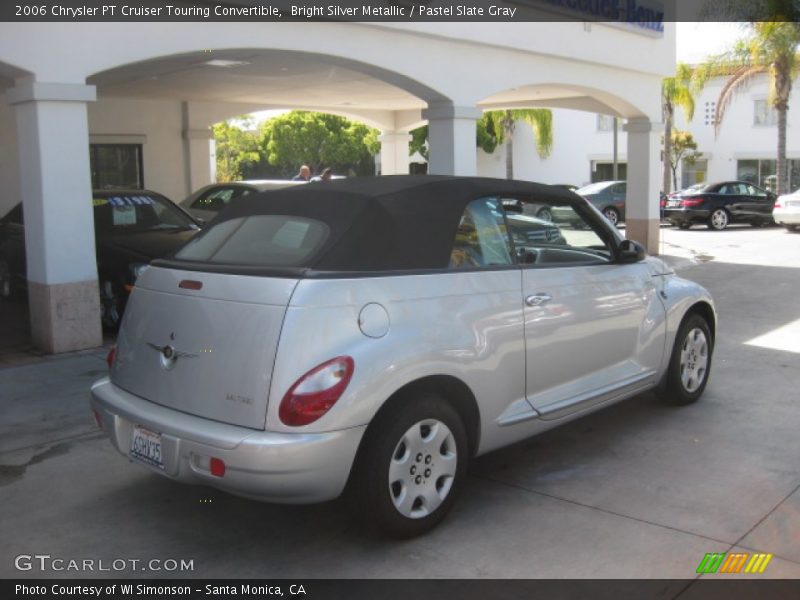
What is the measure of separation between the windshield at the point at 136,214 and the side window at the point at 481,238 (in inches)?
237

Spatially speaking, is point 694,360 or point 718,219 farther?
point 718,219

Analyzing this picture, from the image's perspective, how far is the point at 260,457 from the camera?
11.3 feet

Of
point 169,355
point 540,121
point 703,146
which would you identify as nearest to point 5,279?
point 169,355

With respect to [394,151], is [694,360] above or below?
below

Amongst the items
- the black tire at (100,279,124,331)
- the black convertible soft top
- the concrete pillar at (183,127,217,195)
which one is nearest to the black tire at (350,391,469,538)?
the black convertible soft top

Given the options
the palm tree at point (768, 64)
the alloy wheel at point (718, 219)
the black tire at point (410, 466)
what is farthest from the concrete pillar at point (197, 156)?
the palm tree at point (768, 64)

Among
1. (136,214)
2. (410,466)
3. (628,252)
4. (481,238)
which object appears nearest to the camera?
(410,466)

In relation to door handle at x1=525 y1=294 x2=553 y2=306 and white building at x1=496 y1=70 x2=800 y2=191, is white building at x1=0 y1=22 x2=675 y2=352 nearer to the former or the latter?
door handle at x1=525 y1=294 x2=553 y2=306

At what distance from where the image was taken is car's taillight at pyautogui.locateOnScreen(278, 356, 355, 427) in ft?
11.4

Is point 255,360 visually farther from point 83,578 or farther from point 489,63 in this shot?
point 489,63

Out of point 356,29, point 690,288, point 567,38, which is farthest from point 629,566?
point 567,38

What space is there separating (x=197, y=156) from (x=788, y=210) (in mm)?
14845

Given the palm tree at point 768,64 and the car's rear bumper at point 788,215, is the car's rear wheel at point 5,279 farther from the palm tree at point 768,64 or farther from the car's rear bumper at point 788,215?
the palm tree at point 768,64

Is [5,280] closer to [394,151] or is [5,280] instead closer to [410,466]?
[410,466]
